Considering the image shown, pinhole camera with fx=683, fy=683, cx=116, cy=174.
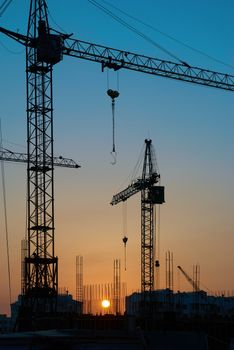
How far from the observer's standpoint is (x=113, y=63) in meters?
72.1

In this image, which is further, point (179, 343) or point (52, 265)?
point (52, 265)

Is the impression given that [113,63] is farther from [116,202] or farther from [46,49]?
[116,202]

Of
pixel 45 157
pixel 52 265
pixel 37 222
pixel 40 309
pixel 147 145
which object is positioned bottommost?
pixel 40 309

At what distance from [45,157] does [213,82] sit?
980 inches

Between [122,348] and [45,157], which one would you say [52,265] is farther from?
[122,348]

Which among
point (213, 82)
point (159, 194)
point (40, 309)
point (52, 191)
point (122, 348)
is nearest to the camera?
point (122, 348)

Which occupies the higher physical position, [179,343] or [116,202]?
[116,202]

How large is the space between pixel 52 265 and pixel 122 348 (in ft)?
170

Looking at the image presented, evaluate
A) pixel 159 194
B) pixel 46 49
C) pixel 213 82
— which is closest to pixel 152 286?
pixel 159 194

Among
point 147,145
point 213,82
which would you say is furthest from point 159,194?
point 213,82

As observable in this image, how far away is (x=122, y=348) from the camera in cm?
820

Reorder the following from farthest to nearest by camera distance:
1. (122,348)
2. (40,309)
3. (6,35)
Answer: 1. (6,35)
2. (40,309)
3. (122,348)

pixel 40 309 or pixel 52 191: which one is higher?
pixel 52 191

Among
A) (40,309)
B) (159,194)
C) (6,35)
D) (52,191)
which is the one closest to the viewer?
(40,309)
